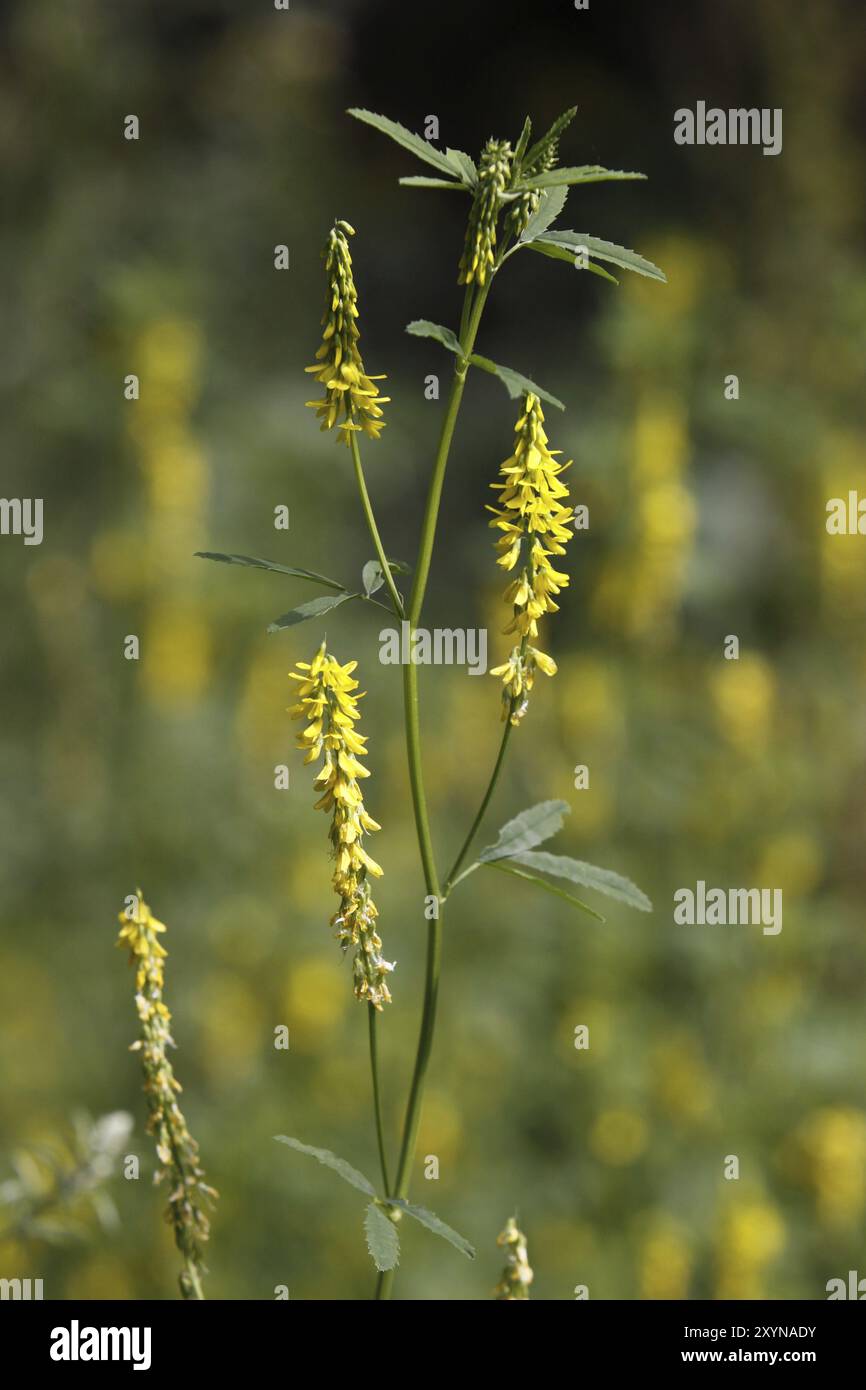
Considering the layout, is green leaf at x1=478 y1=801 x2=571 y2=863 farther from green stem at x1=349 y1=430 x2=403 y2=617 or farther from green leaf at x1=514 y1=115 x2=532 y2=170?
green leaf at x1=514 y1=115 x2=532 y2=170

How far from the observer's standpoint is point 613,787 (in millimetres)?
2818

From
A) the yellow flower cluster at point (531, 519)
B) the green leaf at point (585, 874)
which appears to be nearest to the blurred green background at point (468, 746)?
the green leaf at point (585, 874)

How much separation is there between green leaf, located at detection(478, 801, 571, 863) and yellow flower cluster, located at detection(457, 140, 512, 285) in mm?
296

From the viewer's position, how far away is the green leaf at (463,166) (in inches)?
26.4

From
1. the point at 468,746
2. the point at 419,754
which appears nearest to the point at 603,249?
the point at 419,754

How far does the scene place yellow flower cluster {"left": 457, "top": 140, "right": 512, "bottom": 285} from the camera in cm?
65

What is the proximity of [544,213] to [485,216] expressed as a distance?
0.24 ft

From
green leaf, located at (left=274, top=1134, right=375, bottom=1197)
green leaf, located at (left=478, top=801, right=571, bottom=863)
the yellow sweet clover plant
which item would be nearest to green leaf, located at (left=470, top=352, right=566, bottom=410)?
the yellow sweet clover plant

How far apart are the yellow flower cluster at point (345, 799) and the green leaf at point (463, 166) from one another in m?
0.24

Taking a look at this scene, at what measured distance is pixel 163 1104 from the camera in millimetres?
721

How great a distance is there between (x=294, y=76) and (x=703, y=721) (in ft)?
7.87

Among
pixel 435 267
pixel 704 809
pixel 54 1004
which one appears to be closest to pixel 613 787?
pixel 704 809

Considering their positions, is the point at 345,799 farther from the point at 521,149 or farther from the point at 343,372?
the point at 521,149

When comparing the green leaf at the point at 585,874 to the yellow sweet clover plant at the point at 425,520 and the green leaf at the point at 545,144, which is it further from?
the green leaf at the point at 545,144
